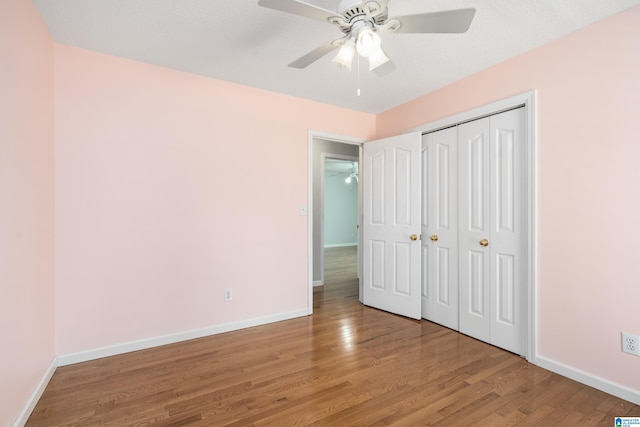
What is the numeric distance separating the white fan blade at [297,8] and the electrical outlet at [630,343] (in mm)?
2555

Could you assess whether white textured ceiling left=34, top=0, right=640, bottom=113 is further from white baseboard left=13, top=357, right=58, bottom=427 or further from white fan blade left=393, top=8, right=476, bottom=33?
white baseboard left=13, top=357, right=58, bottom=427

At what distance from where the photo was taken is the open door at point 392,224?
313cm

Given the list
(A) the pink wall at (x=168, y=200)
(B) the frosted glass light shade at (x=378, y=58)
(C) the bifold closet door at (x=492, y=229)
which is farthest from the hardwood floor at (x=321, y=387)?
(B) the frosted glass light shade at (x=378, y=58)

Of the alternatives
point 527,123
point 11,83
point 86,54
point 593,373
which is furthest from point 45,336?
point 527,123

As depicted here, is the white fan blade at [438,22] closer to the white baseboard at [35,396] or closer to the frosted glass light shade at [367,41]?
the frosted glass light shade at [367,41]

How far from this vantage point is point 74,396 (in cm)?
182

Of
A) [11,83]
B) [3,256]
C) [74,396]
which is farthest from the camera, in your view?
[74,396]

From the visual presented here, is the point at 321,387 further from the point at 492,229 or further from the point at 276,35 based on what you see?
the point at 276,35

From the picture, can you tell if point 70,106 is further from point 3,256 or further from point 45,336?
point 45,336

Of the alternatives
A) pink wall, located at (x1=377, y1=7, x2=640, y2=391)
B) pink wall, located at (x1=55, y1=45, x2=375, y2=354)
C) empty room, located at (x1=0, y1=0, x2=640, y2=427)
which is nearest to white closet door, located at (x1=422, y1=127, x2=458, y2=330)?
empty room, located at (x1=0, y1=0, x2=640, y2=427)

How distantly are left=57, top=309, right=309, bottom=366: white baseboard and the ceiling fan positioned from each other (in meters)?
2.58

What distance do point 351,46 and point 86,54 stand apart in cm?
215

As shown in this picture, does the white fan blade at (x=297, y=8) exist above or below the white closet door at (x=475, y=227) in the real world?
above

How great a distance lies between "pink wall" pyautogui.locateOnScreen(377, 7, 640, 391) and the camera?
180 centimetres
